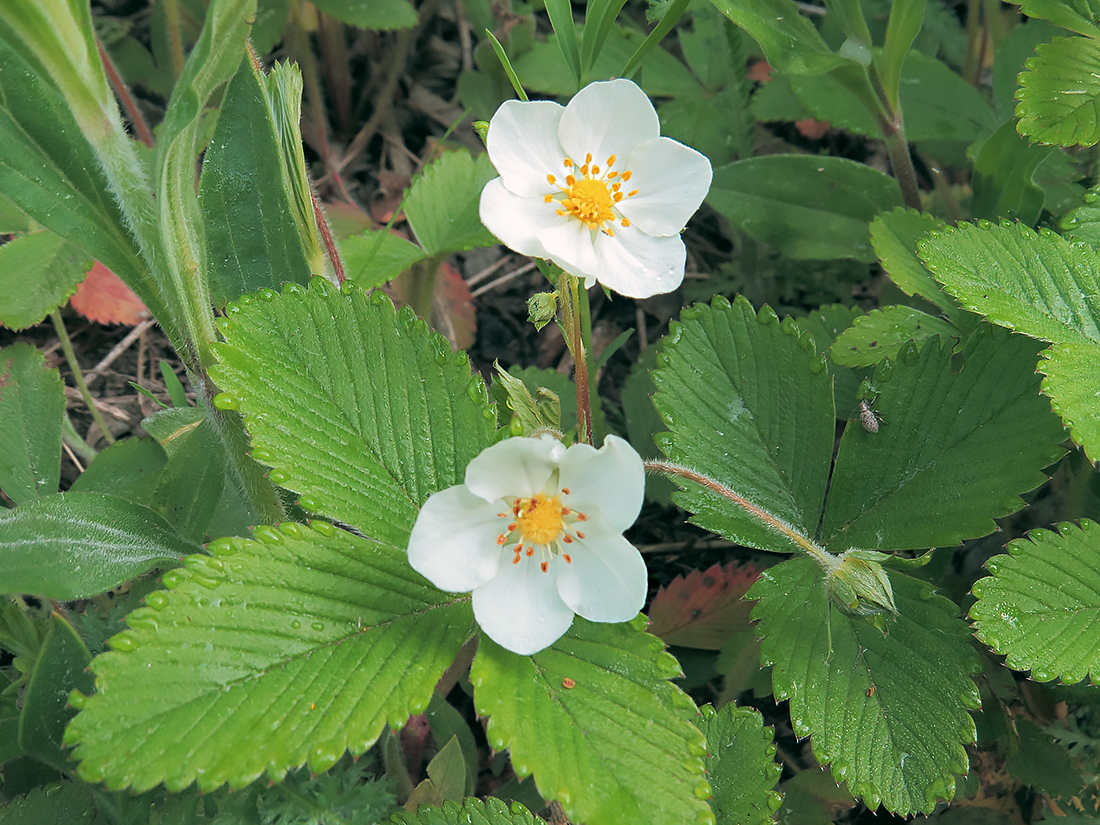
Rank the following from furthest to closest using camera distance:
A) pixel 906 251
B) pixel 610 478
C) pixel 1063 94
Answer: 1. pixel 906 251
2. pixel 1063 94
3. pixel 610 478

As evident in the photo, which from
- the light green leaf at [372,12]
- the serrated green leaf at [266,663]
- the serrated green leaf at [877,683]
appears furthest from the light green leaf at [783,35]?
the serrated green leaf at [266,663]

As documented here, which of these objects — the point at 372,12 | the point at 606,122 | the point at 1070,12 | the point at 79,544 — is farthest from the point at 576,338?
the point at 372,12

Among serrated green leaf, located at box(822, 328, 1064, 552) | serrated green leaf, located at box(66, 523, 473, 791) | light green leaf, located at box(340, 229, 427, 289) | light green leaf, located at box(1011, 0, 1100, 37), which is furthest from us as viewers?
light green leaf, located at box(340, 229, 427, 289)

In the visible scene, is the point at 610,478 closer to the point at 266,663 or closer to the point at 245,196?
the point at 266,663

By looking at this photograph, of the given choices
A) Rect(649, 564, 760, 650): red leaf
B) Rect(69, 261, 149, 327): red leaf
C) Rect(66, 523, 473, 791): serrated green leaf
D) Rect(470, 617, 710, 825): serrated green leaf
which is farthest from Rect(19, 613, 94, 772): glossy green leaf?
Rect(69, 261, 149, 327): red leaf

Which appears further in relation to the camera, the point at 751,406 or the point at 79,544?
the point at 751,406

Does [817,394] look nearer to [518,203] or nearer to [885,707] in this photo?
[885,707]

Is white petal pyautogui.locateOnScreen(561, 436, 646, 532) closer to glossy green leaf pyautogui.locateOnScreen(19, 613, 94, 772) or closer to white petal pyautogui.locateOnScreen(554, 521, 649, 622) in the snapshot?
white petal pyautogui.locateOnScreen(554, 521, 649, 622)
